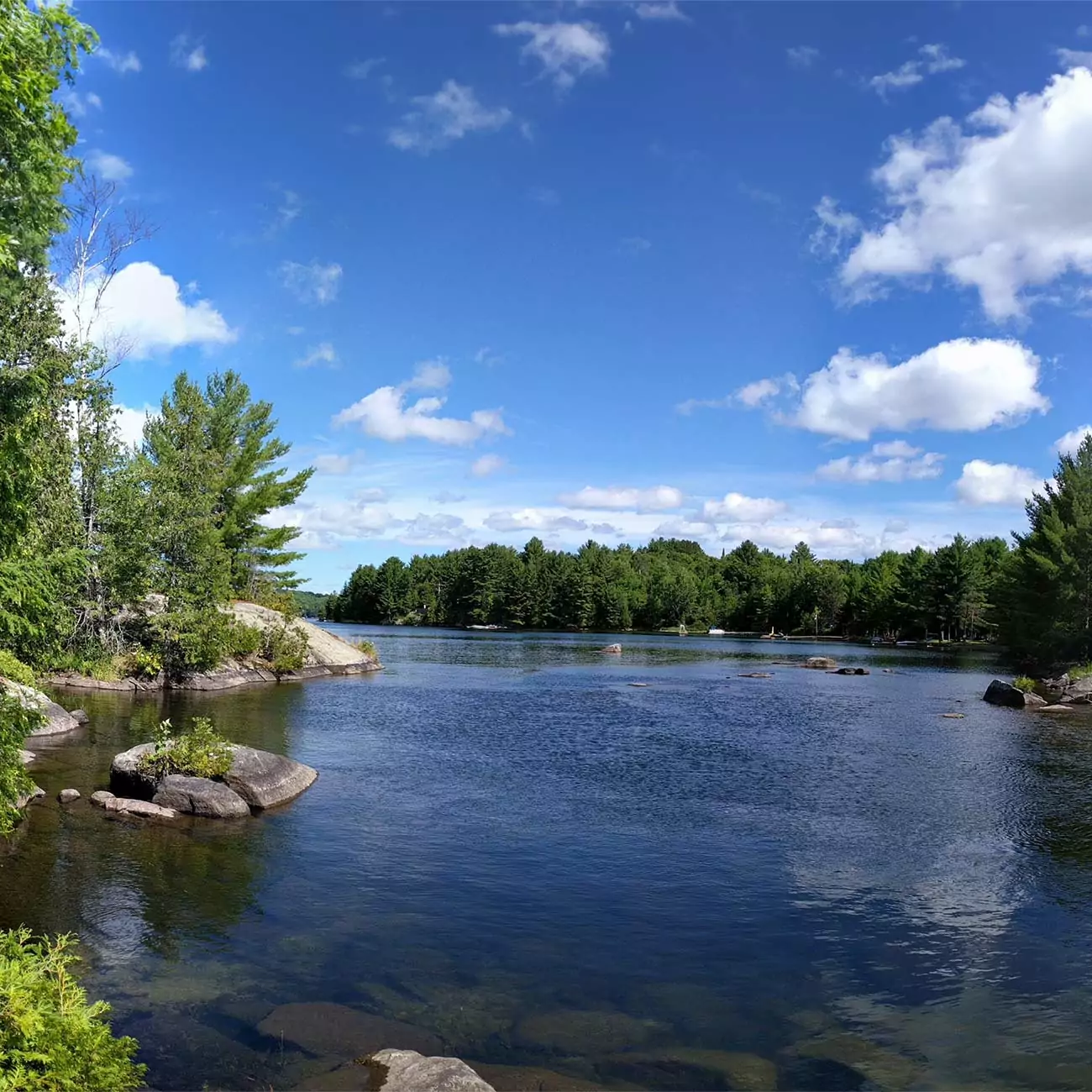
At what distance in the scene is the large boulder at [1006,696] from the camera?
51.8 meters

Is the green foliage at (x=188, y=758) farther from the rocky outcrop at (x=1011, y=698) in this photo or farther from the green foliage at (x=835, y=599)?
the green foliage at (x=835, y=599)

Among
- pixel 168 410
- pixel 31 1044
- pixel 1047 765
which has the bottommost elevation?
pixel 1047 765

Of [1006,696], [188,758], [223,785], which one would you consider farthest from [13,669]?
[1006,696]

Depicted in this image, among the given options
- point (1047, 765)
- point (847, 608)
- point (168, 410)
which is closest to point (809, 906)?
point (1047, 765)

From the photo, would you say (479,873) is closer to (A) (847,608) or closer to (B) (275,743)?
(B) (275,743)

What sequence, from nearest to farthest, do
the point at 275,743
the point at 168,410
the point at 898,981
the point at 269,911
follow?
the point at 898,981 → the point at 269,911 → the point at 275,743 → the point at 168,410

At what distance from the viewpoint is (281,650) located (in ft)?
187

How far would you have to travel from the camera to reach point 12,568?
434 inches

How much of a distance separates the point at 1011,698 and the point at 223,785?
160 ft

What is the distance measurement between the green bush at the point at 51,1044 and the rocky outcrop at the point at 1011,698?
54.6 meters

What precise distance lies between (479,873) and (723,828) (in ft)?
24.7

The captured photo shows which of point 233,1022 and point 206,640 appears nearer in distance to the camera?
point 233,1022

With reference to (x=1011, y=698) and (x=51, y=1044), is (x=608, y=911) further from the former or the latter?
(x=1011, y=698)

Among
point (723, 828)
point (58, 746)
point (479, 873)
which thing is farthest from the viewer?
point (58, 746)
